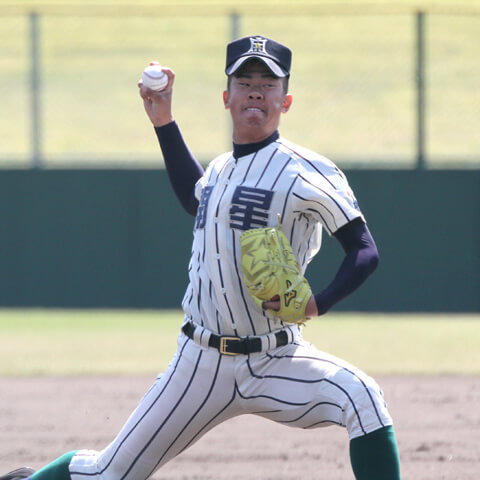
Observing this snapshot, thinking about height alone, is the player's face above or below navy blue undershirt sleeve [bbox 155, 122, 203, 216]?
above

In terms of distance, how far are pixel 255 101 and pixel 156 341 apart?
6.04m

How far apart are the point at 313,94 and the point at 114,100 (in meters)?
2.44

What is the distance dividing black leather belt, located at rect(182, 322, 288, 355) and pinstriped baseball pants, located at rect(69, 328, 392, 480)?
20 mm

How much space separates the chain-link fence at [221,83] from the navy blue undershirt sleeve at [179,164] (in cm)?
747

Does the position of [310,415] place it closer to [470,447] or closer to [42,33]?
[470,447]

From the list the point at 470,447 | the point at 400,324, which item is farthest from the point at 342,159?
the point at 470,447

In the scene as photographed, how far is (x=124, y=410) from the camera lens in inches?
265

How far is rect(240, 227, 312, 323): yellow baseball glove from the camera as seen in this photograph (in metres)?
3.51

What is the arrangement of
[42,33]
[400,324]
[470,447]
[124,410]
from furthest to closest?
Answer: [42,33], [400,324], [124,410], [470,447]

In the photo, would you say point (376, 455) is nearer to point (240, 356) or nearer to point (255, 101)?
point (240, 356)

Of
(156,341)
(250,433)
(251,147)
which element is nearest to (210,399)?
(251,147)

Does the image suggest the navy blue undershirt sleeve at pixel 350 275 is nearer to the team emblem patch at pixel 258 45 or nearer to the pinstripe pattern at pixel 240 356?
the pinstripe pattern at pixel 240 356

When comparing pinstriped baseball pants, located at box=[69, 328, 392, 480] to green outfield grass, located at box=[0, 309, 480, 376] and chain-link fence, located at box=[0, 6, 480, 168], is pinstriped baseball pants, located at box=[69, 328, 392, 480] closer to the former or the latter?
green outfield grass, located at box=[0, 309, 480, 376]

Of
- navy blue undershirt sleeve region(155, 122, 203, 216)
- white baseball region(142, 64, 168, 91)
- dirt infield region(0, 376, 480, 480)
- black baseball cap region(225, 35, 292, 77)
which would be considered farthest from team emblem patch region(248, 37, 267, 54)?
dirt infield region(0, 376, 480, 480)
